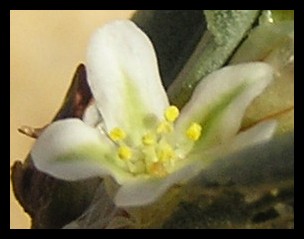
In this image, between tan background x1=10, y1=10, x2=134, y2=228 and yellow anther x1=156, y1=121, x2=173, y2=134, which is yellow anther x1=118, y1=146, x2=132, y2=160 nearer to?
yellow anther x1=156, y1=121, x2=173, y2=134

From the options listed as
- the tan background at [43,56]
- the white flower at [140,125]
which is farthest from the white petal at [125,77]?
the tan background at [43,56]

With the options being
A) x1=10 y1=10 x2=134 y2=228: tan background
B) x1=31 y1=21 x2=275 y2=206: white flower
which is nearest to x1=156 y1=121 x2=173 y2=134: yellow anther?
x1=31 y1=21 x2=275 y2=206: white flower

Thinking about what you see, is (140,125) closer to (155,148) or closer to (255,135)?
(155,148)

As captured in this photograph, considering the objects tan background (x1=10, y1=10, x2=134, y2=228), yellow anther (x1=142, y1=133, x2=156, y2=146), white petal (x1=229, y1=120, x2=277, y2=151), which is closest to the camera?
white petal (x1=229, y1=120, x2=277, y2=151)

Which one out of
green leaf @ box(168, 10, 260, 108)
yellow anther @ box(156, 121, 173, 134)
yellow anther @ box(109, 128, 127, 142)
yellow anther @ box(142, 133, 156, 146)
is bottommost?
yellow anther @ box(142, 133, 156, 146)

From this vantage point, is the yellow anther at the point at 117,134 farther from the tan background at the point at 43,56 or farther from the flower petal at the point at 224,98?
the tan background at the point at 43,56

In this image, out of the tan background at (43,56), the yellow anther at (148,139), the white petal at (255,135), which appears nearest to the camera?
the white petal at (255,135)

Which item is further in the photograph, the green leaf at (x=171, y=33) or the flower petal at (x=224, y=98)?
the green leaf at (x=171, y=33)
